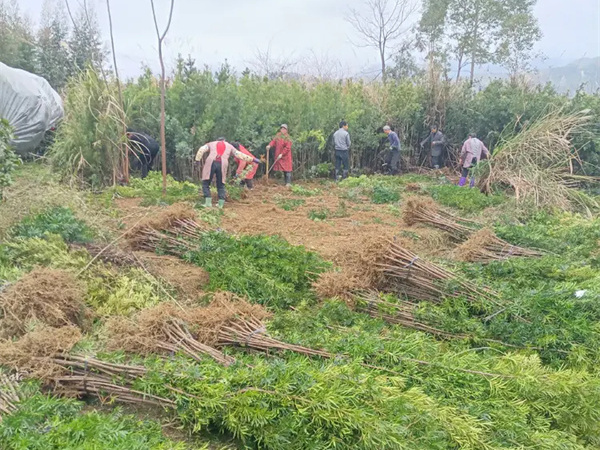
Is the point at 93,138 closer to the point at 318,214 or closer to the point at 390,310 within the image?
the point at 318,214

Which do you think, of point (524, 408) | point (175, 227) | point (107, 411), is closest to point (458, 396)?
point (524, 408)

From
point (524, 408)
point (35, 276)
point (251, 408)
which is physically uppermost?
point (35, 276)

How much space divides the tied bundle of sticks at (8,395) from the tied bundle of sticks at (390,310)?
3123mm

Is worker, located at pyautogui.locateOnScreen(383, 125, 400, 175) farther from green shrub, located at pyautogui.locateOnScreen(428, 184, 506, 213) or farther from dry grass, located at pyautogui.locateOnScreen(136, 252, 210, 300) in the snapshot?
dry grass, located at pyautogui.locateOnScreen(136, 252, 210, 300)

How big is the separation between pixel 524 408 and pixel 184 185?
10.0m

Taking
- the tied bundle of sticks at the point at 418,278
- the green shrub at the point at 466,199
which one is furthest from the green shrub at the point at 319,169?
the tied bundle of sticks at the point at 418,278

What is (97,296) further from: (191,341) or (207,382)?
(207,382)

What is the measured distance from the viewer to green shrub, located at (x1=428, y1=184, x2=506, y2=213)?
1091cm

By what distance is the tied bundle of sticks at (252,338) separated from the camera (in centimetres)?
404

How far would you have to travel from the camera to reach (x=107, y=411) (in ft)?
12.0

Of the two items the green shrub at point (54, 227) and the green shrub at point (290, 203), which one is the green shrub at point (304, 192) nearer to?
the green shrub at point (290, 203)

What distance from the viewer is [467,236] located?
842 centimetres

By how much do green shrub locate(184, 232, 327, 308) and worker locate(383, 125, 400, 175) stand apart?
1103 centimetres

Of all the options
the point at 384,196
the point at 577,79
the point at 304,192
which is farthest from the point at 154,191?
the point at 577,79
